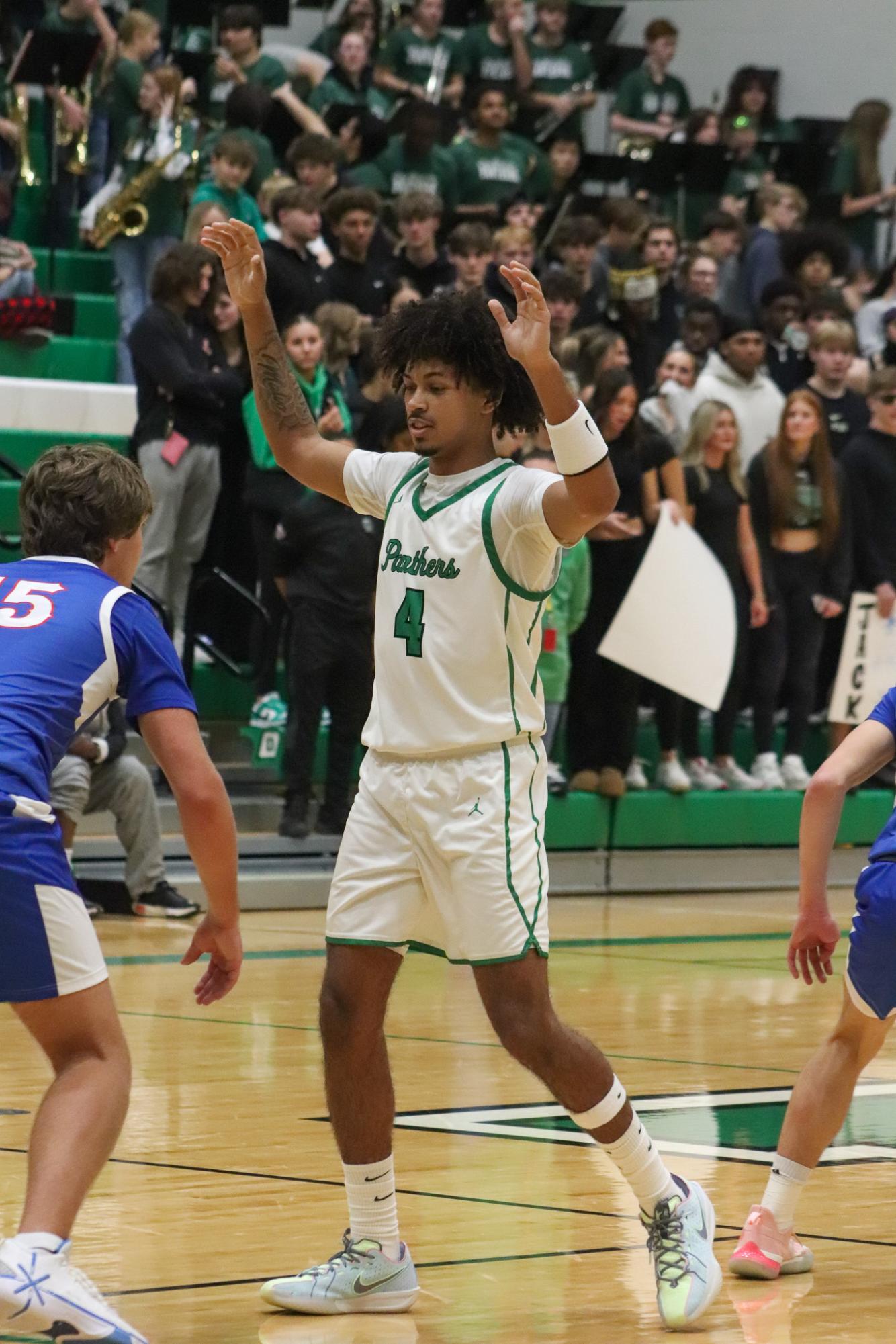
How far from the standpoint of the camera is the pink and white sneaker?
446cm

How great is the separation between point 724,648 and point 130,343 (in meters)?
3.37

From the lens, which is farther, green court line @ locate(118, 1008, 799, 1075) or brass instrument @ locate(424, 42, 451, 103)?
brass instrument @ locate(424, 42, 451, 103)

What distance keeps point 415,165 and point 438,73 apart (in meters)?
2.04

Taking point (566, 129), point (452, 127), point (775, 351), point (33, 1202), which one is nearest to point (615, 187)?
point (566, 129)

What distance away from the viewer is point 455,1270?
448cm

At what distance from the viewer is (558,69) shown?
17438mm

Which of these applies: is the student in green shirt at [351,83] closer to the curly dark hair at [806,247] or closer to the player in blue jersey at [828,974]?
the curly dark hair at [806,247]

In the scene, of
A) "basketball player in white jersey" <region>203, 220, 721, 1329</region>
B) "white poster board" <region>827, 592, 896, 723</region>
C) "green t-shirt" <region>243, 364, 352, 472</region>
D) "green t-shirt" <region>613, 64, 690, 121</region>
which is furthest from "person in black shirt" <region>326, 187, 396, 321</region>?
Answer: "basketball player in white jersey" <region>203, 220, 721, 1329</region>

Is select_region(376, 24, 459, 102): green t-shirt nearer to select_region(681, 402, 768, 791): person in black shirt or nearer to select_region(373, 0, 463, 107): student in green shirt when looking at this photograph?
select_region(373, 0, 463, 107): student in green shirt

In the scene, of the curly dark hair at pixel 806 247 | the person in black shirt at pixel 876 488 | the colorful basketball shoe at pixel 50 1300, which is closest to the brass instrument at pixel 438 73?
the curly dark hair at pixel 806 247

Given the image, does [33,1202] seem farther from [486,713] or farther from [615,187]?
[615,187]

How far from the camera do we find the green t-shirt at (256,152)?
13172mm

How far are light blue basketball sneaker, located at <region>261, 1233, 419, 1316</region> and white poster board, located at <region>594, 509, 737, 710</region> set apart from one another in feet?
23.0

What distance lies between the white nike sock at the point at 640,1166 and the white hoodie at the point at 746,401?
27.4ft
